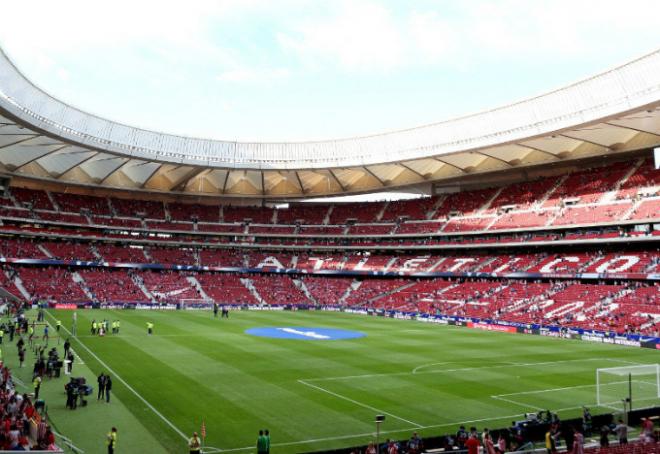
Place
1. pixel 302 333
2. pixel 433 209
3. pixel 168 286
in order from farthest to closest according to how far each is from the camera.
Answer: pixel 433 209 < pixel 168 286 < pixel 302 333

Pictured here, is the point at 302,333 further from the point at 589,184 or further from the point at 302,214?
the point at 302,214

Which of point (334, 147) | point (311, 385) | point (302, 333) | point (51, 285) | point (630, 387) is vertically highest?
point (334, 147)

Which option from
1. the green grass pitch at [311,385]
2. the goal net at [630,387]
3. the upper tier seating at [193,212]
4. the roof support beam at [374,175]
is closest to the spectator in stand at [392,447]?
the green grass pitch at [311,385]

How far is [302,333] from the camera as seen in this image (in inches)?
1695

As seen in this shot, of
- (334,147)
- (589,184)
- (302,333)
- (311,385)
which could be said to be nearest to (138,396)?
(311,385)

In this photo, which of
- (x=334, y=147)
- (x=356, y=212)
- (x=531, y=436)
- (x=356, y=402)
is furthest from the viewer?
(x=356, y=212)

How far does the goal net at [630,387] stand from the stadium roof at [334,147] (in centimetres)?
2479

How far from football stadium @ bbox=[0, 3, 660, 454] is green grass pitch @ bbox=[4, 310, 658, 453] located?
0.51 feet

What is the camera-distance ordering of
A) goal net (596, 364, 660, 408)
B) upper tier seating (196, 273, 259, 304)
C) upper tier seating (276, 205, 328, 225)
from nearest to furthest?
goal net (596, 364, 660, 408)
upper tier seating (196, 273, 259, 304)
upper tier seating (276, 205, 328, 225)

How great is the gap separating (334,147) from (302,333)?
35.2 m

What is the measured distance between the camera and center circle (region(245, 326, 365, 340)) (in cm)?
4103

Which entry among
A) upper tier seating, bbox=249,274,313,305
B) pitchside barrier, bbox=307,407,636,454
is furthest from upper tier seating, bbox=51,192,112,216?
pitchside barrier, bbox=307,407,636,454

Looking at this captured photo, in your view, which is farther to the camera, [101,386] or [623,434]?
[101,386]

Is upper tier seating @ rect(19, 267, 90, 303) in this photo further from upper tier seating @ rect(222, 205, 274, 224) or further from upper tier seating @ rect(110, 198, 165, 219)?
upper tier seating @ rect(222, 205, 274, 224)
